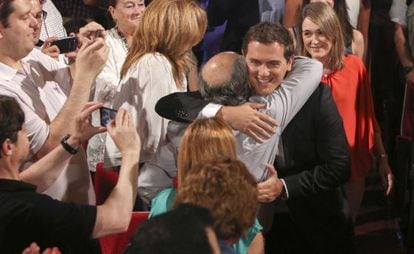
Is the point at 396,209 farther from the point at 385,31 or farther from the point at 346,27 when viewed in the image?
the point at 385,31

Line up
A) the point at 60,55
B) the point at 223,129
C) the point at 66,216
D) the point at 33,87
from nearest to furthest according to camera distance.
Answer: the point at 66,216
the point at 223,129
the point at 33,87
the point at 60,55

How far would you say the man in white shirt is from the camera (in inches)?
120

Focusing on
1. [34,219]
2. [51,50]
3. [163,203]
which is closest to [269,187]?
[163,203]

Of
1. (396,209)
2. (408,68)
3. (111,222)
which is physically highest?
(111,222)

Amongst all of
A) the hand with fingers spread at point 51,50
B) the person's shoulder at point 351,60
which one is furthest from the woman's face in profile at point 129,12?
the person's shoulder at point 351,60

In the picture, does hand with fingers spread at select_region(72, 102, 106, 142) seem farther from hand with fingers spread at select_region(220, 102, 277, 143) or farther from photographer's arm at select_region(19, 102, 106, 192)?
hand with fingers spread at select_region(220, 102, 277, 143)

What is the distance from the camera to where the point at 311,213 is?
10.8ft

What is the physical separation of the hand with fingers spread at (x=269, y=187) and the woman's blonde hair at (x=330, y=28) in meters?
1.04

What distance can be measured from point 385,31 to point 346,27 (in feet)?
2.95

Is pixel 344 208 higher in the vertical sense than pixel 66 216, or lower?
lower

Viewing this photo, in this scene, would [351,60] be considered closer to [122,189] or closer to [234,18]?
[234,18]

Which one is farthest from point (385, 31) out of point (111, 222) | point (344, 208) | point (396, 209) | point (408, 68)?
point (111, 222)

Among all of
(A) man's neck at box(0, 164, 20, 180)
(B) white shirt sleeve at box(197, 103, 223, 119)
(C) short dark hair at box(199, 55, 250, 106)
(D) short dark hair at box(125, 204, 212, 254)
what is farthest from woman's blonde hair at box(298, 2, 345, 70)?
(D) short dark hair at box(125, 204, 212, 254)

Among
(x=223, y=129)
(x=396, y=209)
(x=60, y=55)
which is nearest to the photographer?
(x=223, y=129)
